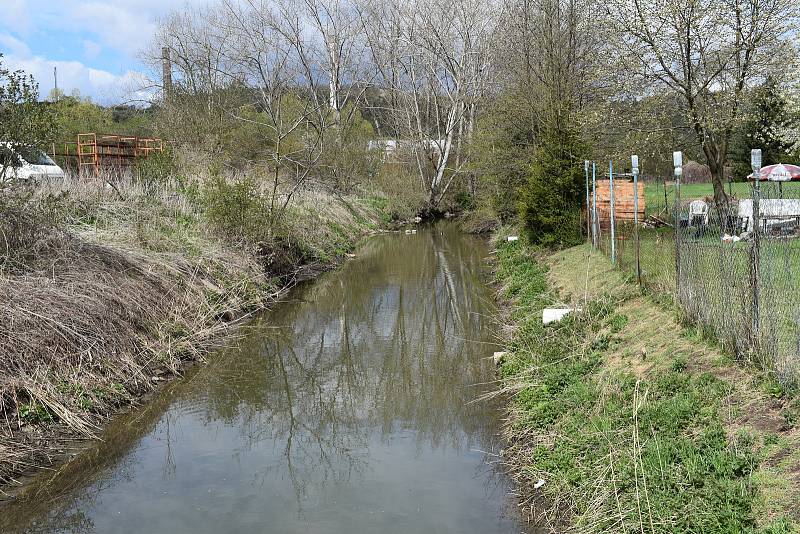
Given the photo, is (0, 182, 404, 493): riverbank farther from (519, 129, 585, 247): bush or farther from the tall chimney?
the tall chimney

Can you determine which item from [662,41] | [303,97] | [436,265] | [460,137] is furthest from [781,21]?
[303,97]

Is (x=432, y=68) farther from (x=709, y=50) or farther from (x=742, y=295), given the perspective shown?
(x=742, y=295)

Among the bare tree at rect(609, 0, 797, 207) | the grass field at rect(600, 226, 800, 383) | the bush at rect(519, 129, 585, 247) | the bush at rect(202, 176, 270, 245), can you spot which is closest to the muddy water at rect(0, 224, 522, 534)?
the grass field at rect(600, 226, 800, 383)

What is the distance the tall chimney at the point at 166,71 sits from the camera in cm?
3228

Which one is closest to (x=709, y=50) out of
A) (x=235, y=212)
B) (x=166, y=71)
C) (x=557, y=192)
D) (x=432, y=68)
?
(x=557, y=192)

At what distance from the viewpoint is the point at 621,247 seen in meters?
12.7

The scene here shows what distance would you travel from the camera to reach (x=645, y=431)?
6387 millimetres

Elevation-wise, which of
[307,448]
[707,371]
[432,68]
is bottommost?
[307,448]

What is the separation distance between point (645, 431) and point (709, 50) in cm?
1372

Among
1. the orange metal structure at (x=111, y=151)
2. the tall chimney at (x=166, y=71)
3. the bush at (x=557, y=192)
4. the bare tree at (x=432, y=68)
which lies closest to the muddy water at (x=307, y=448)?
the bush at (x=557, y=192)

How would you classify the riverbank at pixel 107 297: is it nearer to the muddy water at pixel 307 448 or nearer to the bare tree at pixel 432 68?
the muddy water at pixel 307 448

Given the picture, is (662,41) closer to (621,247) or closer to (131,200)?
(621,247)

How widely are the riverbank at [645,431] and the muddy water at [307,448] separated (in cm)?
54

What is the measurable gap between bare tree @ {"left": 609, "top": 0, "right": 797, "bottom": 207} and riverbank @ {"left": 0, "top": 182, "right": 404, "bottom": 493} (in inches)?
393
